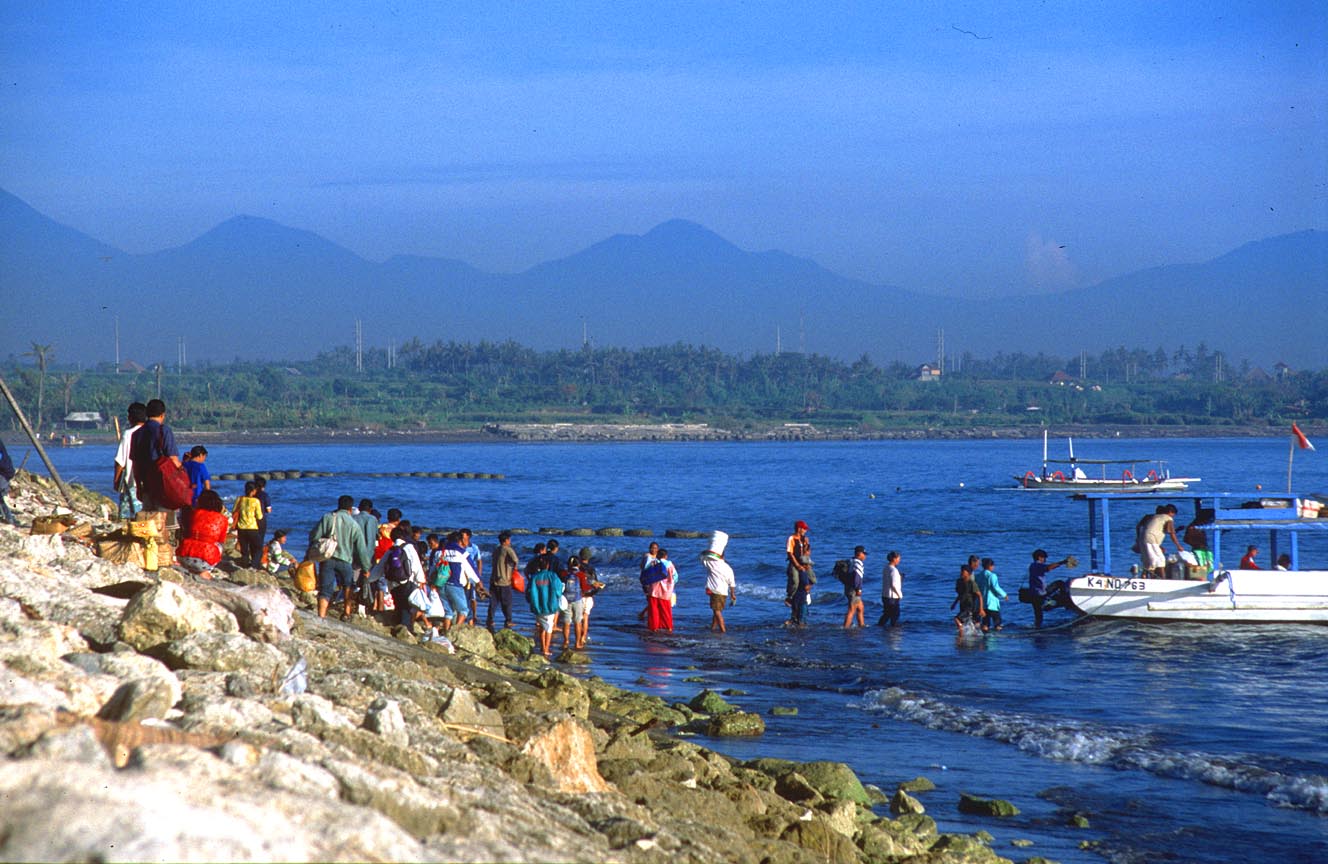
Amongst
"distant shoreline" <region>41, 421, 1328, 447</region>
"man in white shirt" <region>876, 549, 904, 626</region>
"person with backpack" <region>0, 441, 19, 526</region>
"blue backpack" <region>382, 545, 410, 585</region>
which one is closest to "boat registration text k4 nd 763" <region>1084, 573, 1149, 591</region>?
"man in white shirt" <region>876, 549, 904, 626</region>

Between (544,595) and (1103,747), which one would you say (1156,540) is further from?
(544,595)

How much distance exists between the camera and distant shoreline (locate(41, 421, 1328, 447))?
5743 inches

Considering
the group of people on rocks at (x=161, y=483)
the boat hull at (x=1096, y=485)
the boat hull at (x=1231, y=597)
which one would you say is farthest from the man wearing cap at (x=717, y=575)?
the boat hull at (x=1096, y=485)

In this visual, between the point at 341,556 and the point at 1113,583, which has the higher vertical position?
the point at 341,556

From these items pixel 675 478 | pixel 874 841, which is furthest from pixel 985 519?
pixel 874 841

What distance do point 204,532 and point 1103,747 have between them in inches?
349

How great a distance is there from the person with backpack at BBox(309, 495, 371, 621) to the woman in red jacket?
109 cm

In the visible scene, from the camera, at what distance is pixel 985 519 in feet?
188

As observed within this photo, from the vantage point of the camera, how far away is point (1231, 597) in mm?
20547

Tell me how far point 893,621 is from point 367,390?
178m

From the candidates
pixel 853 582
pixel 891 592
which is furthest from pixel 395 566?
pixel 891 592

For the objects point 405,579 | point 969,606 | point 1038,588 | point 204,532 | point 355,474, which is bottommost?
point 355,474

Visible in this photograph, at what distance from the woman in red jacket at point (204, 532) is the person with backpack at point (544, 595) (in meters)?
4.58

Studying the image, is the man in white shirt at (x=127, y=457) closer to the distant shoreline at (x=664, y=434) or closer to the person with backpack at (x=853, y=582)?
the person with backpack at (x=853, y=582)
